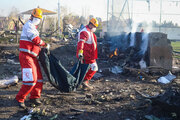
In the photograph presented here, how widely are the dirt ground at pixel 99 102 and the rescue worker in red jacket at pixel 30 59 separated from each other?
1.21 ft

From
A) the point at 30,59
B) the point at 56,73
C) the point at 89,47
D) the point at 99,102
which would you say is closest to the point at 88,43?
the point at 89,47

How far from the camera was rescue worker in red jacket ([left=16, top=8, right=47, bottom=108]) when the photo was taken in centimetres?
393

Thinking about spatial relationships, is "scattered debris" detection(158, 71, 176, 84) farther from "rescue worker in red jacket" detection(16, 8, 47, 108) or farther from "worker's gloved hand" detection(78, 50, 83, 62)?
"rescue worker in red jacket" detection(16, 8, 47, 108)

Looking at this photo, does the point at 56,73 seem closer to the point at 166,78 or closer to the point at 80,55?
the point at 80,55

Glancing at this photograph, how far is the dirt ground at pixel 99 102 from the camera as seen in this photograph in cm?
369

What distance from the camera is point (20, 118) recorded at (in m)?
3.63

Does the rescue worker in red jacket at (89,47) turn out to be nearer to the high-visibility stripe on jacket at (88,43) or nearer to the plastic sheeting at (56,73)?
the high-visibility stripe on jacket at (88,43)

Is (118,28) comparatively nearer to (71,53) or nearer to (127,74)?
(71,53)

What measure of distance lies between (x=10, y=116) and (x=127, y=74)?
423 cm

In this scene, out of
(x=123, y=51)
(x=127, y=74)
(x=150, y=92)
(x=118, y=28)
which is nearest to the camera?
(x=150, y=92)

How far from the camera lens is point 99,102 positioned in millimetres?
4375

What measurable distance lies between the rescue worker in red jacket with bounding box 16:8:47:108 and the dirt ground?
0.37m

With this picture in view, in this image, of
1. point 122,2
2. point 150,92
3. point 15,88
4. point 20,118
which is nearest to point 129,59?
point 150,92

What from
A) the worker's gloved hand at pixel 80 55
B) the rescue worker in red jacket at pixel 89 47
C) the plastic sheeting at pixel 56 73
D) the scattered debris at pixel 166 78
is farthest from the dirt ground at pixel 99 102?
the worker's gloved hand at pixel 80 55
